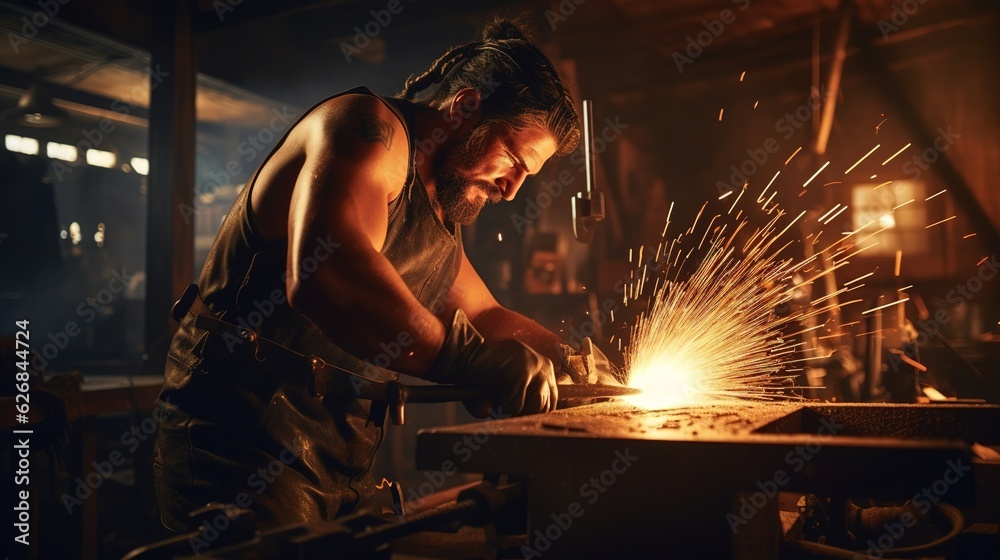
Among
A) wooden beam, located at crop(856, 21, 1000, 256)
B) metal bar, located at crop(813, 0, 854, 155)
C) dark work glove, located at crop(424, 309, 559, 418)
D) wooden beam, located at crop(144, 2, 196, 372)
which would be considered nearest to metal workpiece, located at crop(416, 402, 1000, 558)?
dark work glove, located at crop(424, 309, 559, 418)

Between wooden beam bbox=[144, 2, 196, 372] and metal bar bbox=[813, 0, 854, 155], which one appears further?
metal bar bbox=[813, 0, 854, 155]

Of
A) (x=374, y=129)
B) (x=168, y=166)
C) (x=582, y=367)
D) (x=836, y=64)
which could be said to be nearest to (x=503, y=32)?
(x=374, y=129)

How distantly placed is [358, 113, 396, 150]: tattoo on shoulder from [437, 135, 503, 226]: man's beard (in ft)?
1.48

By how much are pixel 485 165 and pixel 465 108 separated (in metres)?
0.20

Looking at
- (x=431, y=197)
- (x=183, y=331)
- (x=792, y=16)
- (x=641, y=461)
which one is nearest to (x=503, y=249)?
(x=792, y=16)

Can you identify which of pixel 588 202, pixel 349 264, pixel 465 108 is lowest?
pixel 349 264

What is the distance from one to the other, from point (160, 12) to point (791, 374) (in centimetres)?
438

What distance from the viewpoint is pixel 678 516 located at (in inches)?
50.6

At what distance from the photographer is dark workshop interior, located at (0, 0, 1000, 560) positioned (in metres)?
1.33

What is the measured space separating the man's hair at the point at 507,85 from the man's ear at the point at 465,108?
3 centimetres

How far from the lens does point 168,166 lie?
14.9 feet

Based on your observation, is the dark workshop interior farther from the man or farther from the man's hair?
the man's hair

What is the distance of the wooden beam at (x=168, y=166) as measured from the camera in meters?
4.56

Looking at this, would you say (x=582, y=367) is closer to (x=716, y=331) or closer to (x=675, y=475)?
(x=716, y=331)
